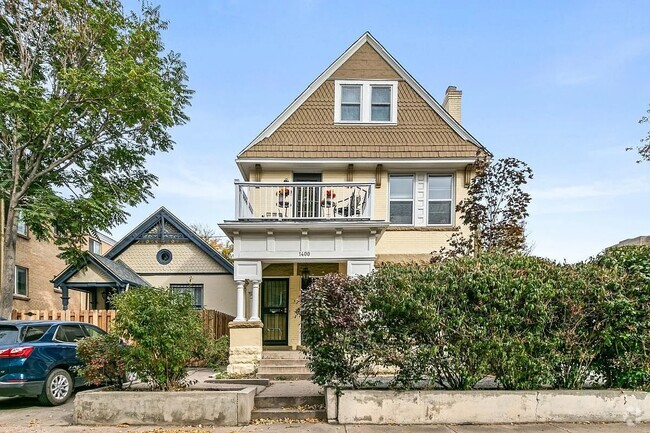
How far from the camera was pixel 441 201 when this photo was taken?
44.4ft

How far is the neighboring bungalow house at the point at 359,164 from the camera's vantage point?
496 inches

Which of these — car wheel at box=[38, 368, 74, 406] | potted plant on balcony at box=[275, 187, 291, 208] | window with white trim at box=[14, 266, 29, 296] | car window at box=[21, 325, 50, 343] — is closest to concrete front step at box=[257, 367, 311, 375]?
car wheel at box=[38, 368, 74, 406]

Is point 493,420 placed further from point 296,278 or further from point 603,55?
point 603,55

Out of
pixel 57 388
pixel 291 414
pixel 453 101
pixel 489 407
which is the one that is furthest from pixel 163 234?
pixel 489 407

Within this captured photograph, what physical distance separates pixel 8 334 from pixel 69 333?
1178 millimetres

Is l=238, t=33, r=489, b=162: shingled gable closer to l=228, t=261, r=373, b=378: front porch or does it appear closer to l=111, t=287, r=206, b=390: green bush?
l=228, t=261, r=373, b=378: front porch

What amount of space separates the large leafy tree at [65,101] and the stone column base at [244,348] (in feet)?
19.5

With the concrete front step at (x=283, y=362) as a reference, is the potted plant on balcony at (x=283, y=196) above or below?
above

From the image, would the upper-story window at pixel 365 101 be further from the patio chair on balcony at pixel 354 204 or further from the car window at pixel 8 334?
the car window at pixel 8 334

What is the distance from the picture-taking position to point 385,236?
13.3 meters

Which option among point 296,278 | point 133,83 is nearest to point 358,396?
point 296,278

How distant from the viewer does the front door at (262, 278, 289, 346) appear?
13.5m

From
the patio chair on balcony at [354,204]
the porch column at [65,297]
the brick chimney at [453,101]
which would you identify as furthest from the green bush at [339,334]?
the brick chimney at [453,101]

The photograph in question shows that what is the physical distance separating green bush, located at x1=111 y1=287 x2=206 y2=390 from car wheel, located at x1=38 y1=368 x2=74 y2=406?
238 cm
